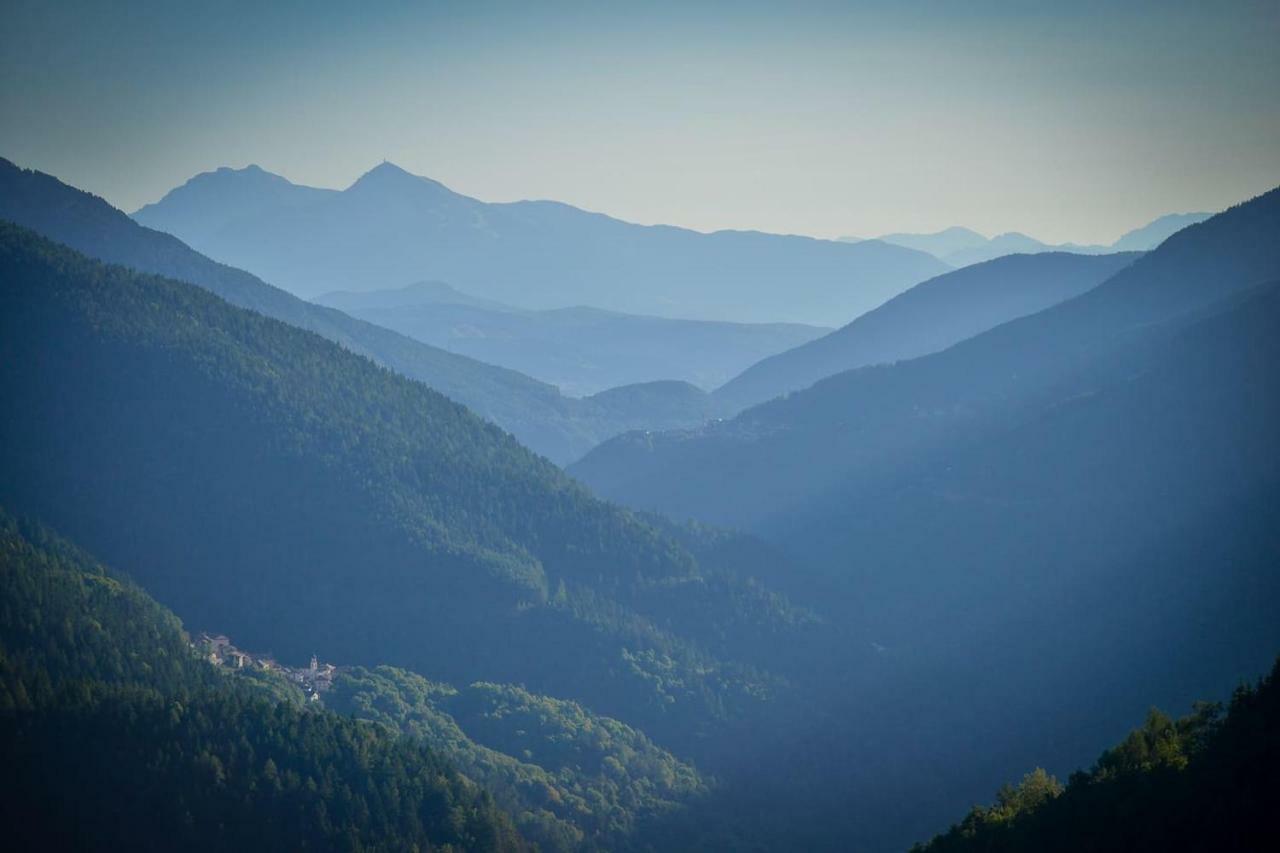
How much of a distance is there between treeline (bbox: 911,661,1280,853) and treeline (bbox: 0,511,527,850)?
50.6m

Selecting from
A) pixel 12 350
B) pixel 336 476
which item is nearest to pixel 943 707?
pixel 336 476

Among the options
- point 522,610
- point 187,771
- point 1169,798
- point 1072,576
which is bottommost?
point 522,610

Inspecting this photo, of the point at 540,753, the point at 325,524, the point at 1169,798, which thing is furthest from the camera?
the point at 325,524

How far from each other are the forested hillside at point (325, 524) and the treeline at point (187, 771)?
48775 millimetres

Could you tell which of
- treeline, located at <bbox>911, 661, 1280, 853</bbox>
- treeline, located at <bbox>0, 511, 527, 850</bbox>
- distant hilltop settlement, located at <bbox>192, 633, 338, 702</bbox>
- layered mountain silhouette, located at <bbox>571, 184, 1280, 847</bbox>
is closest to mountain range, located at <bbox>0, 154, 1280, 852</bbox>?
treeline, located at <bbox>0, 511, 527, 850</bbox>

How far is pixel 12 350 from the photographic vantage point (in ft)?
545

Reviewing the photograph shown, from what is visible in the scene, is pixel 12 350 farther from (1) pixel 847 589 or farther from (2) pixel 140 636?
(1) pixel 847 589

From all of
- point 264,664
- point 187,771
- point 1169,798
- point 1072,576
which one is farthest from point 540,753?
point 1169,798

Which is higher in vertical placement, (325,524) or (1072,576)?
(1072,576)

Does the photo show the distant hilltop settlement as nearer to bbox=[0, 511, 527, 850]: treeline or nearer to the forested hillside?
the forested hillside

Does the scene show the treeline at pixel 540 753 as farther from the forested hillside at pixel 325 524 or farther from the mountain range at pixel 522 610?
the forested hillside at pixel 325 524

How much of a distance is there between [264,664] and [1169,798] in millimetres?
117934

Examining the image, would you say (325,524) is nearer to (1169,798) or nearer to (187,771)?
(187,771)

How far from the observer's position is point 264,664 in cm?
13925
